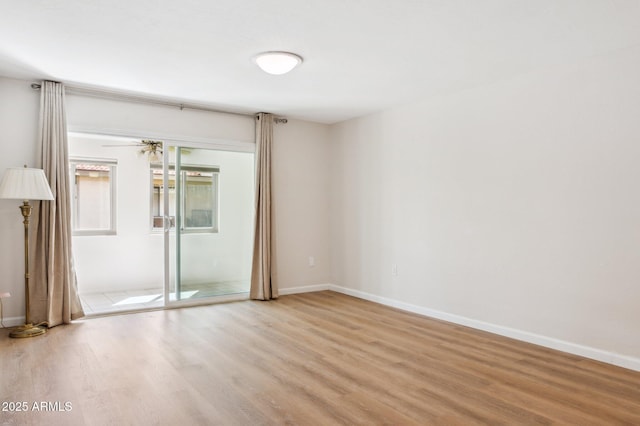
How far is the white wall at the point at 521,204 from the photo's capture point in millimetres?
3338

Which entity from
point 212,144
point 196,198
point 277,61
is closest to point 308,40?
point 277,61

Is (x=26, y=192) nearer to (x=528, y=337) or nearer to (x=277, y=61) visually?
(x=277, y=61)

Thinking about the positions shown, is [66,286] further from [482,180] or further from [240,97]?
[482,180]

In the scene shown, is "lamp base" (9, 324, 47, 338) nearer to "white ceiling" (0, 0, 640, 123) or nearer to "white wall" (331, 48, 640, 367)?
"white ceiling" (0, 0, 640, 123)

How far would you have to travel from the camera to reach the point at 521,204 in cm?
398

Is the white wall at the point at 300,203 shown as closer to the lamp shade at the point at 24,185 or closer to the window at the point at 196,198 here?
the window at the point at 196,198

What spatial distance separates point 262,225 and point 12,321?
2892 millimetres

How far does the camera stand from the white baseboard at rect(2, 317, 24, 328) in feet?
13.8

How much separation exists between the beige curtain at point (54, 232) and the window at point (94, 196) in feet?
7.49

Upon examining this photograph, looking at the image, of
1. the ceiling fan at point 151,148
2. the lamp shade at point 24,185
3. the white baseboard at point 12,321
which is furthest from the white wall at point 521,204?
the white baseboard at point 12,321

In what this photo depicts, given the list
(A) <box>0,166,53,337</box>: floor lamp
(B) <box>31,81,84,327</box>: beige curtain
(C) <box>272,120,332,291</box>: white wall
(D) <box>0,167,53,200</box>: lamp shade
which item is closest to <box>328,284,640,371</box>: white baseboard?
(C) <box>272,120,332,291</box>: white wall

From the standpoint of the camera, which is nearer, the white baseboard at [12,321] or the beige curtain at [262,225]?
the white baseboard at [12,321]

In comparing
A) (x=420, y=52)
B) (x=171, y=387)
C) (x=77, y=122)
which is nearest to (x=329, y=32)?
(x=420, y=52)

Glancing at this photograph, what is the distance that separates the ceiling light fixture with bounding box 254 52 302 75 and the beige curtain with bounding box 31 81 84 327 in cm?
232
